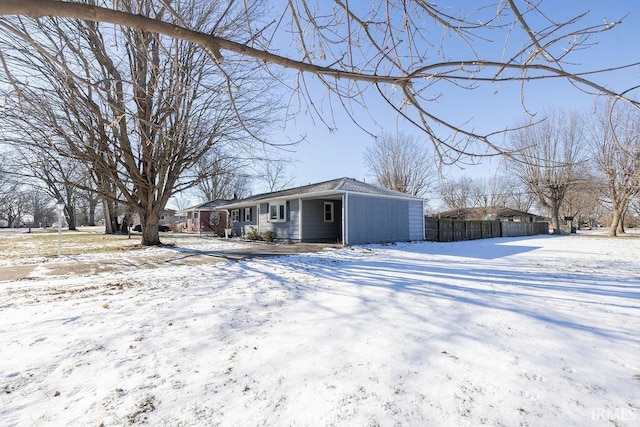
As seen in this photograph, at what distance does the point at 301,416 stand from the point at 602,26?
Result: 2.89 metres

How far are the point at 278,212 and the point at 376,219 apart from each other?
5482 millimetres

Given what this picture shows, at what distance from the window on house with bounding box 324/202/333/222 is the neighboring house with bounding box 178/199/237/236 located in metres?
11.5

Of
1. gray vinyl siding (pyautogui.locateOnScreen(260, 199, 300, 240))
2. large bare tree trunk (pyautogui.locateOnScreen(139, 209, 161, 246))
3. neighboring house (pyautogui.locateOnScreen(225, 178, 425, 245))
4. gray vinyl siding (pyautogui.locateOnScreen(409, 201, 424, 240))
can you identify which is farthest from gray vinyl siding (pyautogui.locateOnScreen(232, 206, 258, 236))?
gray vinyl siding (pyautogui.locateOnScreen(409, 201, 424, 240))

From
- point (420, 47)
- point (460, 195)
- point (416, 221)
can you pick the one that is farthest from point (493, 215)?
point (420, 47)

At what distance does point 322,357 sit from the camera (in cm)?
255

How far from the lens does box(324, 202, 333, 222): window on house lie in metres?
16.5

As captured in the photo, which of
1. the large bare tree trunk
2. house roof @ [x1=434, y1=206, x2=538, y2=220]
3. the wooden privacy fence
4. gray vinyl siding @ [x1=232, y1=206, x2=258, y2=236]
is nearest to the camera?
the large bare tree trunk

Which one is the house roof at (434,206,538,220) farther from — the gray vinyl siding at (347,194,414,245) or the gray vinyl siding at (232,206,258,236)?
the gray vinyl siding at (232,206,258,236)

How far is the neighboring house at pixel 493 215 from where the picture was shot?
35688 millimetres

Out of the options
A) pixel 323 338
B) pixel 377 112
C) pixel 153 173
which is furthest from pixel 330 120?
pixel 153 173

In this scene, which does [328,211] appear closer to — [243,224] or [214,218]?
[243,224]

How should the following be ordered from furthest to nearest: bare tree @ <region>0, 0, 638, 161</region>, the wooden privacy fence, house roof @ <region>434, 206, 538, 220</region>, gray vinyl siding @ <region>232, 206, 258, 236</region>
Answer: house roof @ <region>434, 206, 538, 220</region>
gray vinyl siding @ <region>232, 206, 258, 236</region>
the wooden privacy fence
bare tree @ <region>0, 0, 638, 161</region>

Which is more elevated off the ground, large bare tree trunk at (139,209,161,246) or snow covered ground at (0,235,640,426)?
large bare tree trunk at (139,209,161,246)

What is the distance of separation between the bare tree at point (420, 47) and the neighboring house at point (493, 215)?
38.5 m
